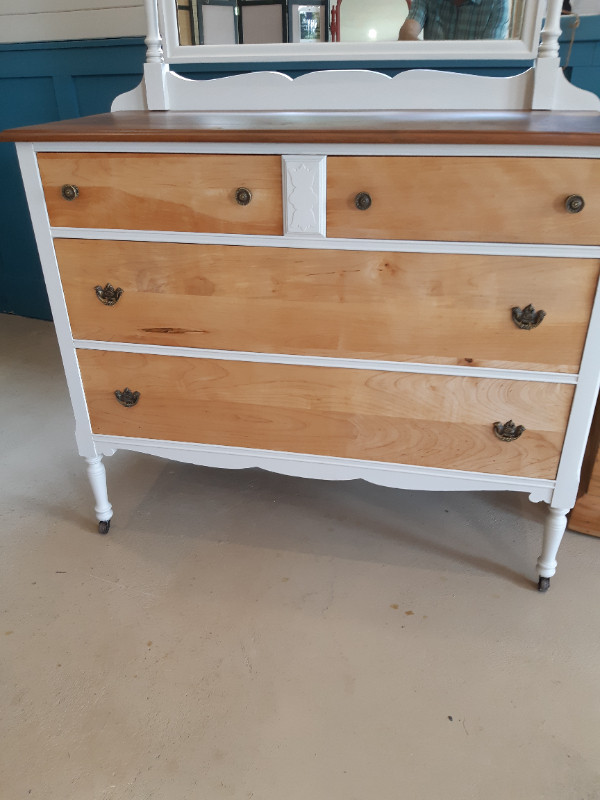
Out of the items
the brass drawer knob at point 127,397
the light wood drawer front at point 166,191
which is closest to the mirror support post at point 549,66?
the light wood drawer front at point 166,191

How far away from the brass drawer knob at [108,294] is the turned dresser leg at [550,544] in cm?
107

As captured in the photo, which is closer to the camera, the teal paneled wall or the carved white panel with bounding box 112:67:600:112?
the carved white panel with bounding box 112:67:600:112

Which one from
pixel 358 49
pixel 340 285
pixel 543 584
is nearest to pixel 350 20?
pixel 358 49

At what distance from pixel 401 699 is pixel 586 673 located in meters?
0.39

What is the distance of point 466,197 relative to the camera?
1.15 m

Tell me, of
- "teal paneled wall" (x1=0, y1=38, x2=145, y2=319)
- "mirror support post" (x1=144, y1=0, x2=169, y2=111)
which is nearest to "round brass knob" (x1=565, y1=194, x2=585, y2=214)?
"mirror support post" (x1=144, y1=0, x2=169, y2=111)

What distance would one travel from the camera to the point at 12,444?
208 centimetres

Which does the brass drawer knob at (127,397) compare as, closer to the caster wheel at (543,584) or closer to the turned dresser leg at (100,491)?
the turned dresser leg at (100,491)

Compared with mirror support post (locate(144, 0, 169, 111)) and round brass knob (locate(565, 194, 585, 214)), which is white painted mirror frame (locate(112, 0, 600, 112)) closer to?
mirror support post (locate(144, 0, 169, 111))

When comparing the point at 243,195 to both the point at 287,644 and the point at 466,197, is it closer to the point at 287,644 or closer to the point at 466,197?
the point at 466,197

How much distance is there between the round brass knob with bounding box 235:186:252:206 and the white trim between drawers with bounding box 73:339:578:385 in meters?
0.32

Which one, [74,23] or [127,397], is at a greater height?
[74,23]

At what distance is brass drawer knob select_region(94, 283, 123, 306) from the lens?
139cm

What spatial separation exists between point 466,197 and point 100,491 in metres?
1.14
